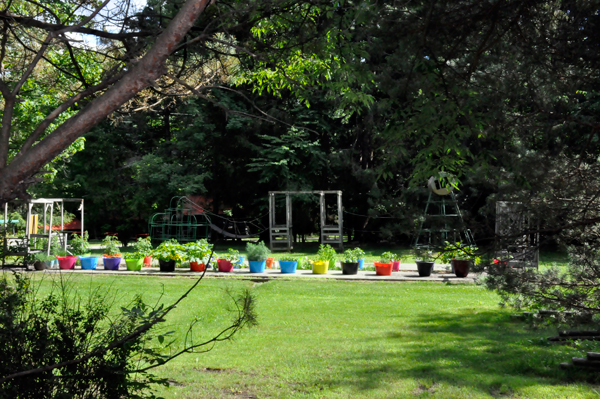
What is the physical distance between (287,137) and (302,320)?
1675 cm

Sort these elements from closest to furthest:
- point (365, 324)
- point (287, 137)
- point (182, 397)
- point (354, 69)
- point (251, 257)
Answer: point (354, 69) < point (182, 397) < point (365, 324) < point (251, 257) < point (287, 137)

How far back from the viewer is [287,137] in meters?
24.1

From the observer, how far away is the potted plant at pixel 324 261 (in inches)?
530

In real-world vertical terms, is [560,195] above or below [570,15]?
below

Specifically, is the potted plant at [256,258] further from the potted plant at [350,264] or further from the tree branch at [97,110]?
the tree branch at [97,110]

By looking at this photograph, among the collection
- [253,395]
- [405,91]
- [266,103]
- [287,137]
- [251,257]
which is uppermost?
[266,103]

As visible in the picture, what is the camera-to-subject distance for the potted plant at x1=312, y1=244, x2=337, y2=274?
1347 centimetres

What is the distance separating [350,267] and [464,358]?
23.9ft

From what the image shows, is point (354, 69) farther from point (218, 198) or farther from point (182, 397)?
point (218, 198)

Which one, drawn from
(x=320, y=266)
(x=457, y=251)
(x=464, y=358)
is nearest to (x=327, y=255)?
(x=320, y=266)

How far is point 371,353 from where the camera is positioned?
6.13m

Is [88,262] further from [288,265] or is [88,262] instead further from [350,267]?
[350,267]

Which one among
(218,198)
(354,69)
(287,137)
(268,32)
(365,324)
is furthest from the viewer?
(218,198)

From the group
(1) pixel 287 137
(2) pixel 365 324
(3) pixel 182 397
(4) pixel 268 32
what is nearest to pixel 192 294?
(2) pixel 365 324
